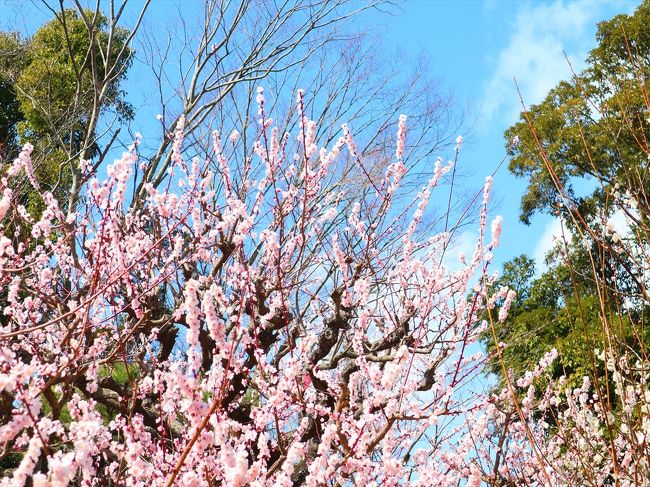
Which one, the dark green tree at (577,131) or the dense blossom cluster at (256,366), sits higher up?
the dark green tree at (577,131)

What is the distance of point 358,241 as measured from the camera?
702 cm

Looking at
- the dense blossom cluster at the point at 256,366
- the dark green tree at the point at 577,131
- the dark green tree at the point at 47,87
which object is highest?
the dark green tree at the point at 577,131

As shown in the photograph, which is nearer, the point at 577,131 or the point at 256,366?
the point at 256,366

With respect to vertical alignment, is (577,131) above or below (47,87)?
above

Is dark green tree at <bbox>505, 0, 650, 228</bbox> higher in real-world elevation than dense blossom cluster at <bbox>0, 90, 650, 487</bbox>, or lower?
higher

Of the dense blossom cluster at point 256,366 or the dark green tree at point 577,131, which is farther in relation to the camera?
the dark green tree at point 577,131

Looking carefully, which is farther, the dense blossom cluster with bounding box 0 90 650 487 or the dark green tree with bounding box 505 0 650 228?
the dark green tree with bounding box 505 0 650 228

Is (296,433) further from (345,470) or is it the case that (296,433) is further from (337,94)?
(337,94)

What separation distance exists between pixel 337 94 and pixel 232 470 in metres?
7.30

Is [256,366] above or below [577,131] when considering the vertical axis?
below

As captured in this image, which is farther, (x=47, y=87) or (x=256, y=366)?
(x=47, y=87)

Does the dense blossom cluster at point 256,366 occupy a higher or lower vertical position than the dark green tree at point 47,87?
lower

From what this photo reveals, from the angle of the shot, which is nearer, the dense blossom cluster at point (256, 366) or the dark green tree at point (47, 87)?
the dense blossom cluster at point (256, 366)

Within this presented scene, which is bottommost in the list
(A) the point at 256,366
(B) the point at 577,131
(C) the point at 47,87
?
(A) the point at 256,366
